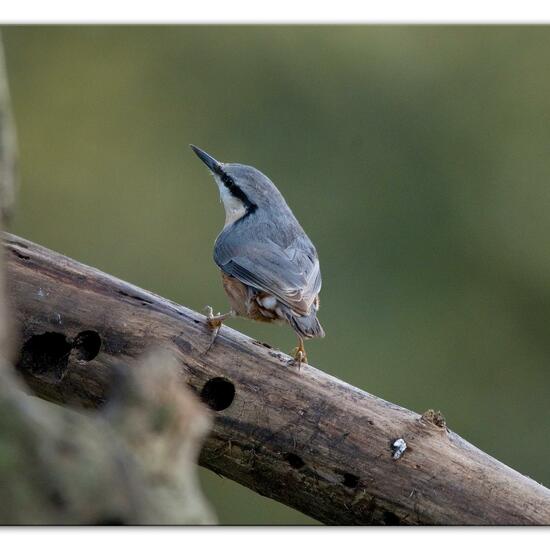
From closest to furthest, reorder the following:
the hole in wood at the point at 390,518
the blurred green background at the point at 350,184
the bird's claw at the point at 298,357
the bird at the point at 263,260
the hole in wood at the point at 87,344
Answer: the hole in wood at the point at 390,518, the hole in wood at the point at 87,344, the bird's claw at the point at 298,357, the bird at the point at 263,260, the blurred green background at the point at 350,184

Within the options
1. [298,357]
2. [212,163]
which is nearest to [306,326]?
[298,357]

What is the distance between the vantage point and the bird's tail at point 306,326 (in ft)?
10.8

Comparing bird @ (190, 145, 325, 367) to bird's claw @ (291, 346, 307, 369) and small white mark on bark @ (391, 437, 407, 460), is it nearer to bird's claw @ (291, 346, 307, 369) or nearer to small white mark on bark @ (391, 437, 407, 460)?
bird's claw @ (291, 346, 307, 369)

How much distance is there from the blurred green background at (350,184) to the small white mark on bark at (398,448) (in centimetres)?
142

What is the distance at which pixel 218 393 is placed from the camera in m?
3.21

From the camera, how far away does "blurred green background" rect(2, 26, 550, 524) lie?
4660 mm

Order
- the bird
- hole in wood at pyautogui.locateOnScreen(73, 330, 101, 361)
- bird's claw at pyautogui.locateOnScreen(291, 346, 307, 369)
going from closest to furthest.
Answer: hole in wood at pyautogui.locateOnScreen(73, 330, 101, 361)
bird's claw at pyautogui.locateOnScreen(291, 346, 307, 369)
the bird

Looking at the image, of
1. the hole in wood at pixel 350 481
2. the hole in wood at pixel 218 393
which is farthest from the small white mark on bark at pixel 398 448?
the hole in wood at pixel 218 393

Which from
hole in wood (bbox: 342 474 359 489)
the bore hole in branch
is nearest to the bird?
hole in wood (bbox: 342 474 359 489)

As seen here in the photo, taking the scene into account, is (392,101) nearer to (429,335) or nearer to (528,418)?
(429,335)

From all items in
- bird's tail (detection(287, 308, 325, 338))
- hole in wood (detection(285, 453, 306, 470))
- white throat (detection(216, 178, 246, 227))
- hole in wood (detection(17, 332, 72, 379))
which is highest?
white throat (detection(216, 178, 246, 227))
